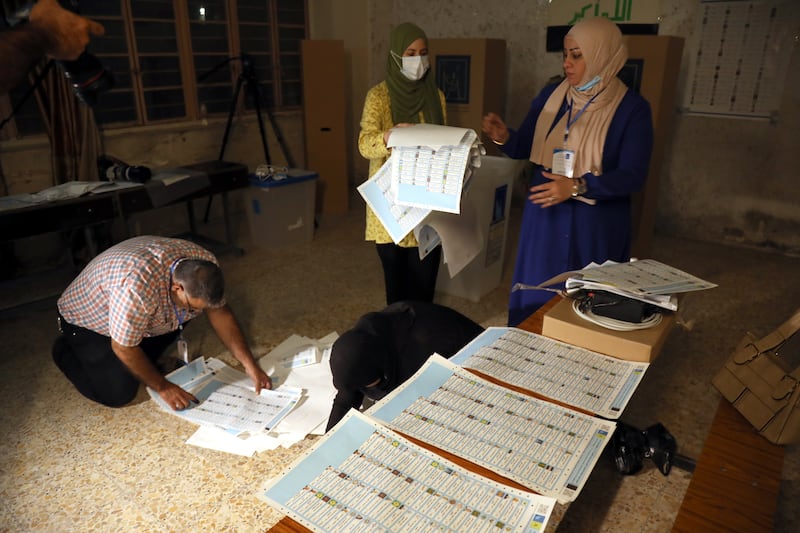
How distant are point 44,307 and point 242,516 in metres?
1.97

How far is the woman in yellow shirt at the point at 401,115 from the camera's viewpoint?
206 centimetres

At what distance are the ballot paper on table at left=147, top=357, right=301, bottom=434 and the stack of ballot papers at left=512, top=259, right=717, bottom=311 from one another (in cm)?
110

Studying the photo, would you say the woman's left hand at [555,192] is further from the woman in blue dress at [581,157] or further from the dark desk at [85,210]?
the dark desk at [85,210]

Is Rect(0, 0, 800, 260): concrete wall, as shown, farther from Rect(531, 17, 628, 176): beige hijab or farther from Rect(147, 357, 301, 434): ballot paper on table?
Rect(531, 17, 628, 176): beige hijab

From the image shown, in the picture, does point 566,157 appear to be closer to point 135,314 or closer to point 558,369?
point 558,369

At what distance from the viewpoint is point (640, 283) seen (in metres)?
1.40

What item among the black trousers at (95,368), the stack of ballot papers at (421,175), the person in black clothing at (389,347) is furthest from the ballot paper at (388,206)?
the black trousers at (95,368)

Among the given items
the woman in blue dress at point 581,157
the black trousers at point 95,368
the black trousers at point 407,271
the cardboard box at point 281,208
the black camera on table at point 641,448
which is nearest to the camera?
the black camera on table at point 641,448

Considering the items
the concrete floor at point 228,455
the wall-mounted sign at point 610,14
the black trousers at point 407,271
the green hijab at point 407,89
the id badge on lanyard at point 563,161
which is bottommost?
the concrete floor at point 228,455

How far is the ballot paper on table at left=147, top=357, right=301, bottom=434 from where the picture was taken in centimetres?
203

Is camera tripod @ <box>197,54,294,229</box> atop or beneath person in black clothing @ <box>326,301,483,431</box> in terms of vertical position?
atop

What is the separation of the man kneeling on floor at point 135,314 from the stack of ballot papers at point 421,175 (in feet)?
1.99

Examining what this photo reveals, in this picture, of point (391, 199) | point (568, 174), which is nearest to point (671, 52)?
point (568, 174)

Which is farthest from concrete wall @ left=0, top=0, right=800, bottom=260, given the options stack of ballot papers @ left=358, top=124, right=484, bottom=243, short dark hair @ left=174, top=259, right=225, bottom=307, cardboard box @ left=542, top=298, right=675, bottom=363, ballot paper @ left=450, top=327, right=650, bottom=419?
ballot paper @ left=450, top=327, right=650, bottom=419
